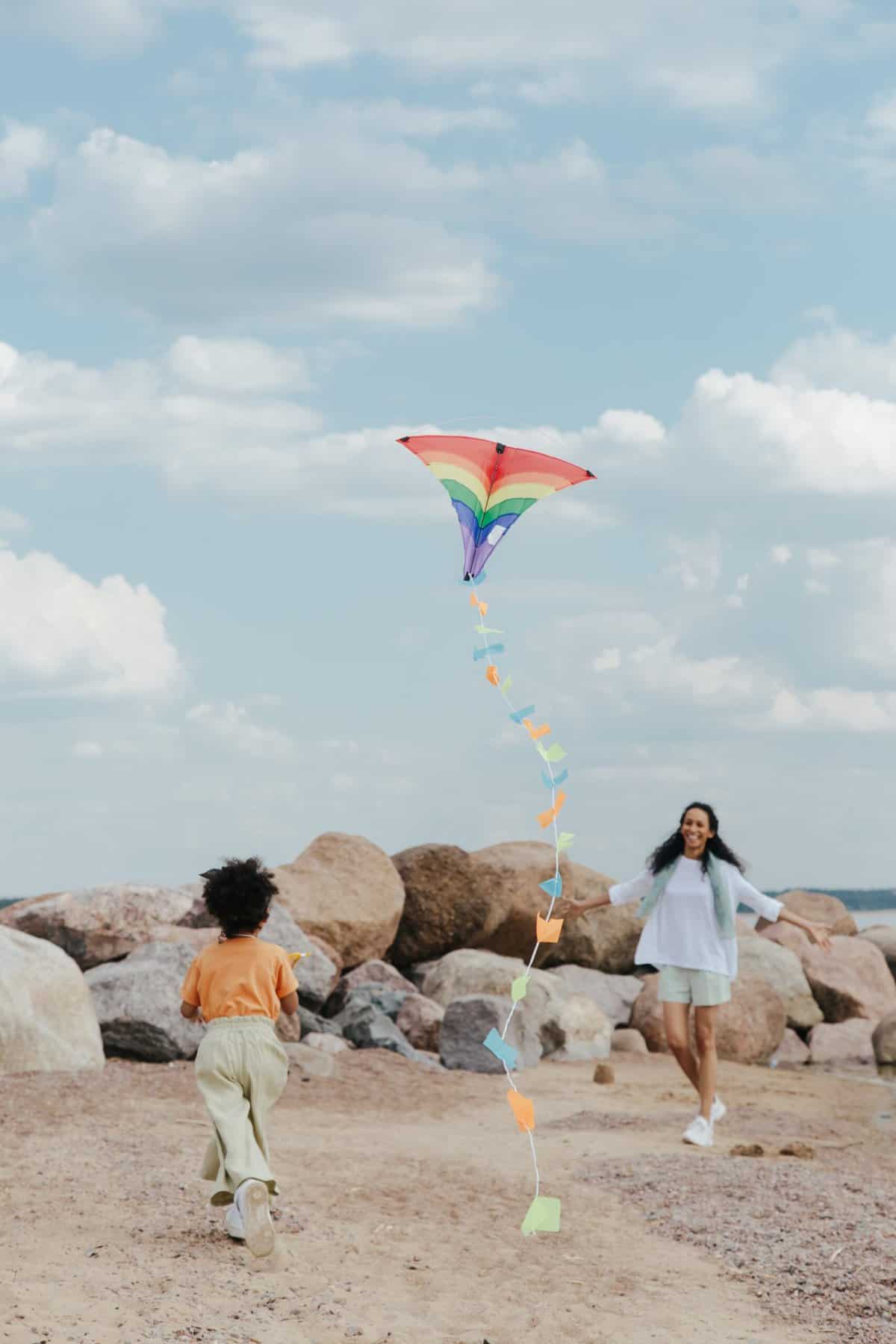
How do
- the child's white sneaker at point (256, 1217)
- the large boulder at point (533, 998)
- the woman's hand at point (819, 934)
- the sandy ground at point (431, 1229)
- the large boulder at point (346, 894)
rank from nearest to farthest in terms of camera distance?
the sandy ground at point (431, 1229) < the child's white sneaker at point (256, 1217) < the woman's hand at point (819, 934) < the large boulder at point (533, 998) < the large boulder at point (346, 894)

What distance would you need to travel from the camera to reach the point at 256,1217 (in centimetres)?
586

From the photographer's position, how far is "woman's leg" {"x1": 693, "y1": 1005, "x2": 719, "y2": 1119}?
9.34 metres

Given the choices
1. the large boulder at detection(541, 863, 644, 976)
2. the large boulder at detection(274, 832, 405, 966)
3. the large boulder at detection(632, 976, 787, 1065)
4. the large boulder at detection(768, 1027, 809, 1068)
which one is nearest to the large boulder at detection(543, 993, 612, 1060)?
A: the large boulder at detection(632, 976, 787, 1065)

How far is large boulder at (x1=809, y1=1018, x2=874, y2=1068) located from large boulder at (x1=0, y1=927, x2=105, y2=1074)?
9101 mm

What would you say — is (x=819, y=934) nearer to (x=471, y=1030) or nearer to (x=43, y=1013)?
(x=471, y=1030)

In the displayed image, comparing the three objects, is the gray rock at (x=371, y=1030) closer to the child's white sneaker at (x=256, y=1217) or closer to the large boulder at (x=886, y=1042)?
the large boulder at (x=886, y=1042)

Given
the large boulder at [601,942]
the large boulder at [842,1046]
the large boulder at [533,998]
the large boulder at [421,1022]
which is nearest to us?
the large boulder at [421,1022]

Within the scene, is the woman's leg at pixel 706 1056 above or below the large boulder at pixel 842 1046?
above

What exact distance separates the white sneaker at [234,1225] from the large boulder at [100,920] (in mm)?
7720

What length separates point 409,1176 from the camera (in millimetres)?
8086

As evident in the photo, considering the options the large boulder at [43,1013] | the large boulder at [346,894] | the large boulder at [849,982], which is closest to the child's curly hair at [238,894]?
the large boulder at [43,1013]

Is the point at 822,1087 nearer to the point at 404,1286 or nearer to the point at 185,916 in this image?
the point at 185,916

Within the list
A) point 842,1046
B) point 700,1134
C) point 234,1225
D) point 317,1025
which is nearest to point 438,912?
point 317,1025

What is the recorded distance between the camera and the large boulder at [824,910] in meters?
24.2
